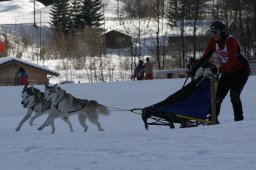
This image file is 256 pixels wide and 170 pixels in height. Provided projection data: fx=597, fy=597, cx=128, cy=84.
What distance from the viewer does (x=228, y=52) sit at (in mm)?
7828

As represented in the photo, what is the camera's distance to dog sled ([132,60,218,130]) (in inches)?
308

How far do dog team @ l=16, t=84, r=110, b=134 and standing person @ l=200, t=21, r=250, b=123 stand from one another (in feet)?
8.00

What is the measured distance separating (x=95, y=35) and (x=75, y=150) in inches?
1794

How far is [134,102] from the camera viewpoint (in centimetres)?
1525

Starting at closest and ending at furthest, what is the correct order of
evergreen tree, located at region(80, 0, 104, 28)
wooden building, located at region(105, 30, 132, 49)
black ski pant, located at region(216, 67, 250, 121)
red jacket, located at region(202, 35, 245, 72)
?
red jacket, located at region(202, 35, 245, 72)
black ski pant, located at region(216, 67, 250, 121)
wooden building, located at region(105, 30, 132, 49)
evergreen tree, located at region(80, 0, 104, 28)

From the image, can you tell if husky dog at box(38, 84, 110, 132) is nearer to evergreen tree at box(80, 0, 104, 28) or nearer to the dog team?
the dog team

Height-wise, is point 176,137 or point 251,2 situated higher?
point 251,2

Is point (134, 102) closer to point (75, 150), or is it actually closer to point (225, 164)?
point (75, 150)

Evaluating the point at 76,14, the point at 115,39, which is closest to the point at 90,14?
the point at 76,14

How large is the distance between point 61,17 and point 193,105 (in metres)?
55.3

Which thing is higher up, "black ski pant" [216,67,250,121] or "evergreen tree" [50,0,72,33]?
"evergreen tree" [50,0,72,33]

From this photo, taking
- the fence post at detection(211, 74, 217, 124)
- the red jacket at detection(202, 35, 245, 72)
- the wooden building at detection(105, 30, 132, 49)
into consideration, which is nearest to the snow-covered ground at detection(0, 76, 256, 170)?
the fence post at detection(211, 74, 217, 124)

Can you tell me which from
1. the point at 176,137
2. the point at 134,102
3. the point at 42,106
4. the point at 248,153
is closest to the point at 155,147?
the point at 176,137

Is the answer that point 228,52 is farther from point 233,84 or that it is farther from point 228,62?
point 233,84
